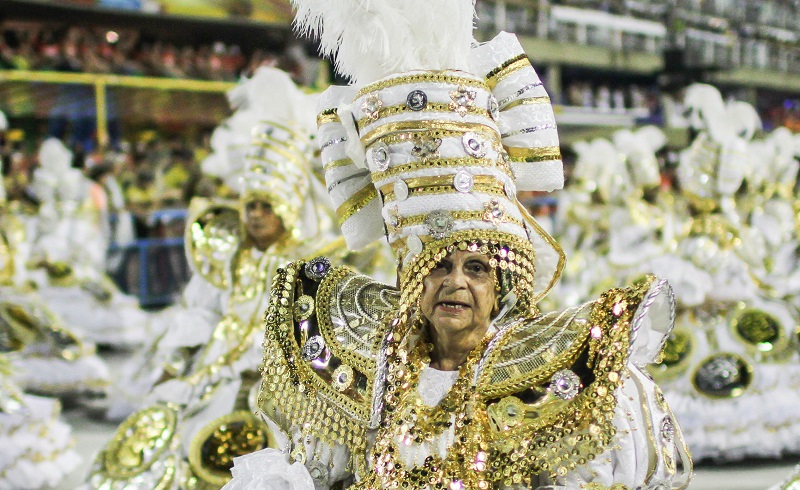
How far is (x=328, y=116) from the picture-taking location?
228 centimetres

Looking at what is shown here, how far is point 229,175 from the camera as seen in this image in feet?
15.4

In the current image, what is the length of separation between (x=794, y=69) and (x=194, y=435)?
1666 centimetres

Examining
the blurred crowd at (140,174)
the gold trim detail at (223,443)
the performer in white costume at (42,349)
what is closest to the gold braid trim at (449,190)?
the gold trim detail at (223,443)

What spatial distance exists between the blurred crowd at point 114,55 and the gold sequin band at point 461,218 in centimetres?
898

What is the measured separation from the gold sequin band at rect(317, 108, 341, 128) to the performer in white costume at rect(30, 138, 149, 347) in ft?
20.3

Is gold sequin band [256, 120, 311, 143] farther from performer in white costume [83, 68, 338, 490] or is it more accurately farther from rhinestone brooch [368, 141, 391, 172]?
rhinestone brooch [368, 141, 391, 172]

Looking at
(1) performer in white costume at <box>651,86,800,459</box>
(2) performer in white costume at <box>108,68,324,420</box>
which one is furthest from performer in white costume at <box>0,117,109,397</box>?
(1) performer in white costume at <box>651,86,800,459</box>

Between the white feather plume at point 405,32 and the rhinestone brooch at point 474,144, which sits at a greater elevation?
the white feather plume at point 405,32

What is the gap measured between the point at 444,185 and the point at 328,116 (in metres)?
0.39

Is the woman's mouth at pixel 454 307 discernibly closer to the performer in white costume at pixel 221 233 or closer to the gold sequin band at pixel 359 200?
the gold sequin band at pixel 359 200

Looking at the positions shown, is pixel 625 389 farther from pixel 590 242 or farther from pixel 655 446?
pixel 590 242

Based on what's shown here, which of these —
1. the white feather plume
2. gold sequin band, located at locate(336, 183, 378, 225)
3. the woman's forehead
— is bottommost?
the woman's forehead

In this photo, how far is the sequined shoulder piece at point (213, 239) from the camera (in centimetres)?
410

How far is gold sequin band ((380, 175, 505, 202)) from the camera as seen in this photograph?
2025 millimetres
